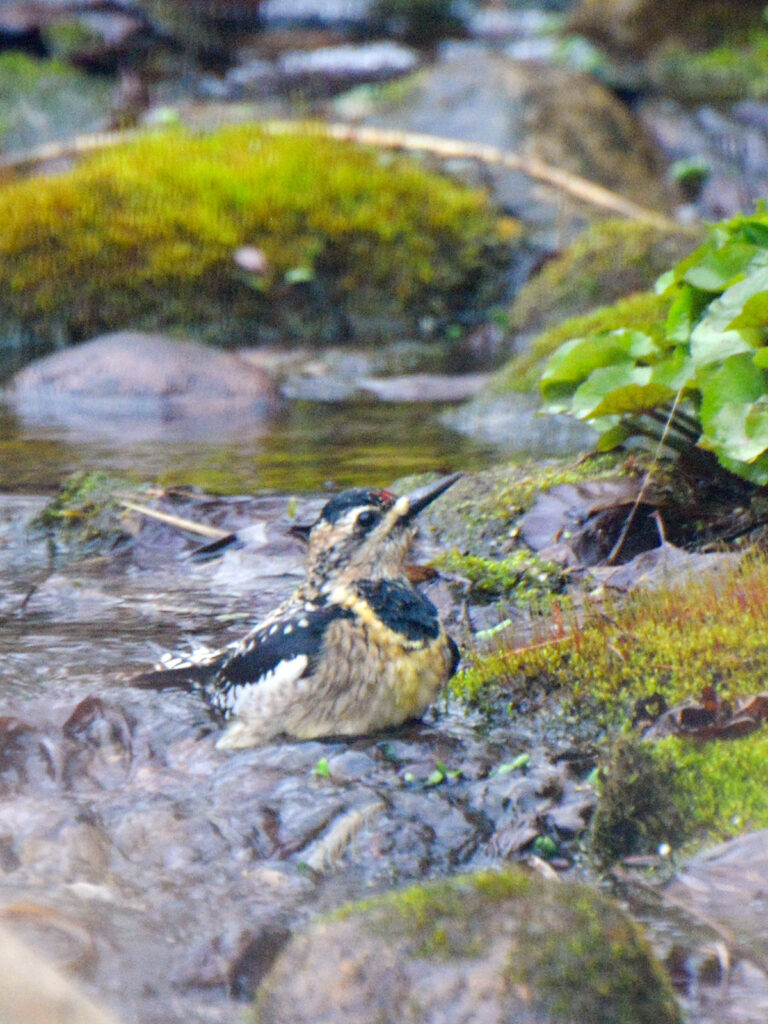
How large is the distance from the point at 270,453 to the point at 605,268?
12.1ft

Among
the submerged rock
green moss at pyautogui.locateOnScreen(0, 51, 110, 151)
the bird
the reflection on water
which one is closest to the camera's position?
the bird

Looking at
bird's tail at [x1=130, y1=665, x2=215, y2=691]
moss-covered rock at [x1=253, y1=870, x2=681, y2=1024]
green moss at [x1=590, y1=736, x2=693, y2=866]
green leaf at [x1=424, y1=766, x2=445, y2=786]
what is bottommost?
bird's tail at [x1=130, y1=665, x2=215, y2=691]

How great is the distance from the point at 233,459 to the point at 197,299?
3.67 metres

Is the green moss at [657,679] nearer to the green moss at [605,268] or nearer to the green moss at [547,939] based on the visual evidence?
the green moss at [547,939]

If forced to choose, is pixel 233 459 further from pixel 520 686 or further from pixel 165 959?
pixel 165 959

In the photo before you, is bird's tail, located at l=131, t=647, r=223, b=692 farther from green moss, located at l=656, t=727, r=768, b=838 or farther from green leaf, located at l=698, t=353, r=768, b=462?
green leaf, located at l=698, t=353, r=768, b=462

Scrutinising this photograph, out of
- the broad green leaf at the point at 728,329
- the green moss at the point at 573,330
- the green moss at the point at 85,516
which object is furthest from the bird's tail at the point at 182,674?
the green moss at the point at 573,330

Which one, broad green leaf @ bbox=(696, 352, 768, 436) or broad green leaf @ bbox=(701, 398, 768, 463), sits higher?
broad green leaf @ bbox=(696, 352, 768, 436)

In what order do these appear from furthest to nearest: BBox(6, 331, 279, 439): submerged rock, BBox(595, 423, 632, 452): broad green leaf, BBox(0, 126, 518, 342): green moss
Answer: BBox(0, 126, 518, 342): green moss, BBox(6, 331, 279, 439): submerged rock, BBox(595, 423, 632, 452): broad green leaf

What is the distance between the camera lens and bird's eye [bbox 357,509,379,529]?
4.18 metres

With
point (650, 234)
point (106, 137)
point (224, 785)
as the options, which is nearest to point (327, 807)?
point (224, 785)

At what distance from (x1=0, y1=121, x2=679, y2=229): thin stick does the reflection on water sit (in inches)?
164

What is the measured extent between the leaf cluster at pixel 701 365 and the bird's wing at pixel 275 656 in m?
1.44

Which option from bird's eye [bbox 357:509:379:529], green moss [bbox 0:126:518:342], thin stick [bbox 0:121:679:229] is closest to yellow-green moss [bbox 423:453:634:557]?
bird's eye [bbox 357:509:379:529]
